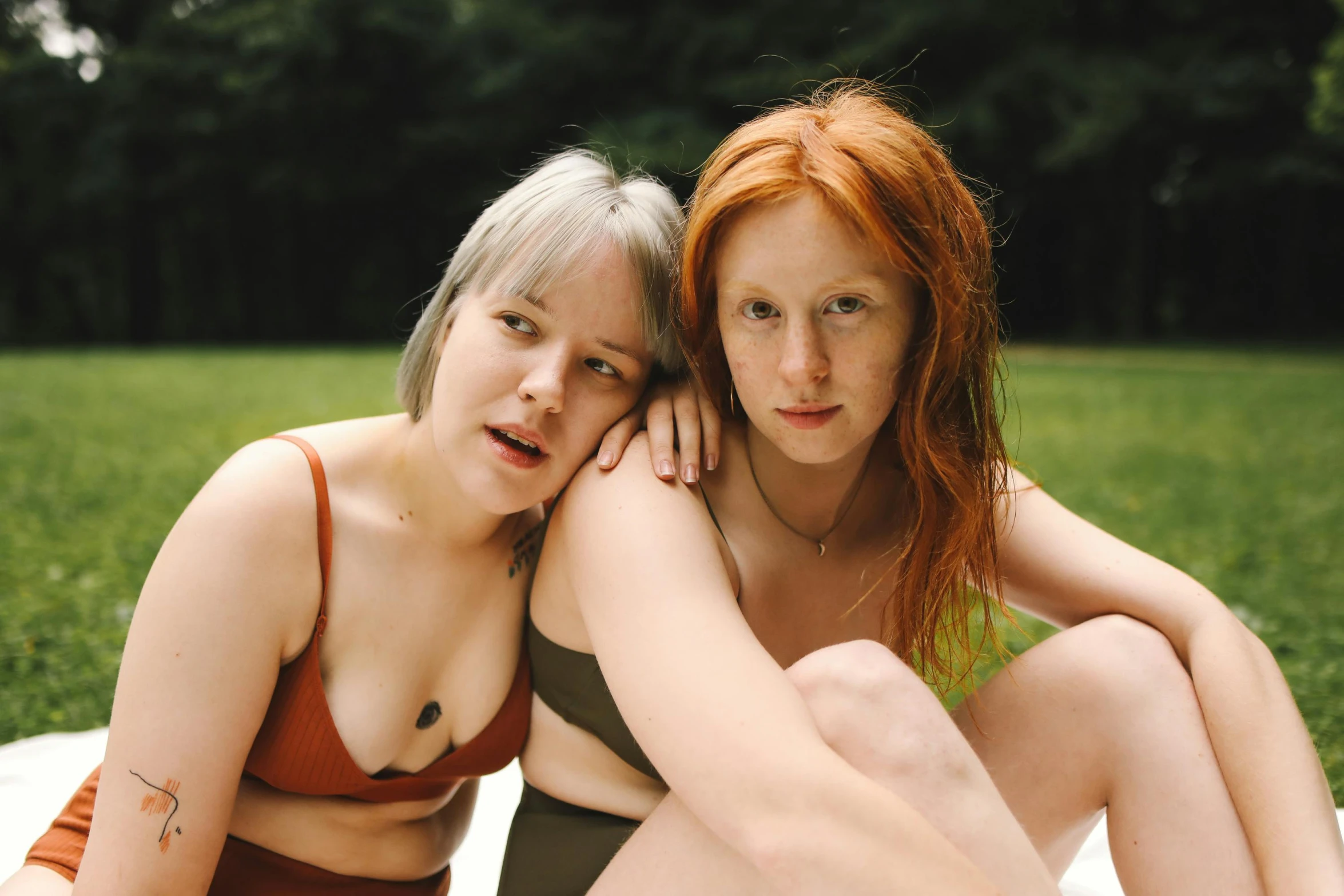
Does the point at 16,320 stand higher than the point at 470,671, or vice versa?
the point at 470,671

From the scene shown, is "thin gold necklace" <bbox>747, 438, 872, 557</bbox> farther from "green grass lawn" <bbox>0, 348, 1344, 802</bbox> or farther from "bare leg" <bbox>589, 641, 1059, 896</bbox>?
"bare leg" <bbox>589, 641, 1059, 896</bbox>

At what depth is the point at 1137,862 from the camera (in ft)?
6.63

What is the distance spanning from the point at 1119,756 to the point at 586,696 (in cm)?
102

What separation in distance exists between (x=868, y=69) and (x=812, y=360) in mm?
23072

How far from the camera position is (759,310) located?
1928 mm

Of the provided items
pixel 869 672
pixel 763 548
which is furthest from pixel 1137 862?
pixel 763 548

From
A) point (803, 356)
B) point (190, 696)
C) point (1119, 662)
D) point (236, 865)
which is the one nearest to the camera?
point (190, 696)

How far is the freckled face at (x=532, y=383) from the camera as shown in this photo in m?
1.92

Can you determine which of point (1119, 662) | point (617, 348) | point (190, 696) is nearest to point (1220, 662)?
point (1119, 662)

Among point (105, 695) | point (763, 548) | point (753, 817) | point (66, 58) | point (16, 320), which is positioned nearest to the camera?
point (753, 817)

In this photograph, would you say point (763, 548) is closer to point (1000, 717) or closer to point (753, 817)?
point (1000, 717)

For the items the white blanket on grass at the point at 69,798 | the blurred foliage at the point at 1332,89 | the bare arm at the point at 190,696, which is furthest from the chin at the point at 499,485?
the blurred foliage at the point at 1332,89

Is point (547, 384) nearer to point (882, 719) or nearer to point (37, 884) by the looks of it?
point (882, 719)

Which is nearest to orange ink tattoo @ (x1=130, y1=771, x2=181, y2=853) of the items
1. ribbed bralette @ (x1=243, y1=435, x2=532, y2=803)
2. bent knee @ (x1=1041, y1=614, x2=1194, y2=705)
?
ribbed bralette @ (x1=243, y1=435, x2=532, y2=803)
